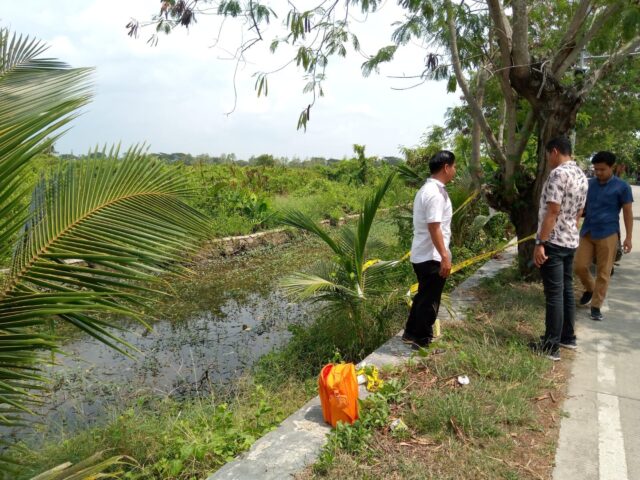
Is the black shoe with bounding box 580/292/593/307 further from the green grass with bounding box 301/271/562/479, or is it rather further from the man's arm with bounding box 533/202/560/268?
the man's arm with bounding box 533/202/560/268

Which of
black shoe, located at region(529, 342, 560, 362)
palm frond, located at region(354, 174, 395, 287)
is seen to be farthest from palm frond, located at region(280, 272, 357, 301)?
black shoe, located at region(529, 342, 560, 362)

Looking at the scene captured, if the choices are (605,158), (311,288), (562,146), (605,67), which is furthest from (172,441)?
(605,67)

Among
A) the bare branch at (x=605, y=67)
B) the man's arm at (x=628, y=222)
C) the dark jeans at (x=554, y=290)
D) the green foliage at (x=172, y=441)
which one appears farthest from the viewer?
the bare branch at (x=605, y=67)

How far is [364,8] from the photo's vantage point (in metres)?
5.58

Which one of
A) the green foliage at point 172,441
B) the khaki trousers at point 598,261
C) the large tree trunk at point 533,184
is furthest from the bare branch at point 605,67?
the green foliage at point 172,441

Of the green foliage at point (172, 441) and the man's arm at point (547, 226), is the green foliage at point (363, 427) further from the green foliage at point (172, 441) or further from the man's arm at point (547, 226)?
the man's arm at point (547, 226)

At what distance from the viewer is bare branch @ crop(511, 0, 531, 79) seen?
210 inches

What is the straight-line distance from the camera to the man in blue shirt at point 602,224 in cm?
493

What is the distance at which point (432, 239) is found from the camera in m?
3.87

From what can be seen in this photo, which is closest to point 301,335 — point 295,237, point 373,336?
point 373,336

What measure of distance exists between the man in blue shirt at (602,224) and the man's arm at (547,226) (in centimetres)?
136

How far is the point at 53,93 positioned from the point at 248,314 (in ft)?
17.4

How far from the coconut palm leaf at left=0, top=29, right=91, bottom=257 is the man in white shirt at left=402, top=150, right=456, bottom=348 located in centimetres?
257

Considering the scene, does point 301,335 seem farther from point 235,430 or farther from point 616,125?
point 616,125
